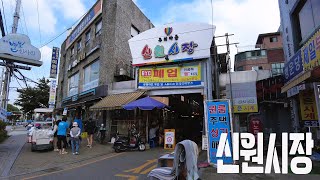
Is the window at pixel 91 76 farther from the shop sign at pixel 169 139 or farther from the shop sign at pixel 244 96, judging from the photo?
the shop sign at pixel 244 96

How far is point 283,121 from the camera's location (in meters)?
16.9

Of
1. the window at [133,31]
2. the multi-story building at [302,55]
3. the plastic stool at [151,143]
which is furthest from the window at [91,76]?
the multi-story building at [302,55]

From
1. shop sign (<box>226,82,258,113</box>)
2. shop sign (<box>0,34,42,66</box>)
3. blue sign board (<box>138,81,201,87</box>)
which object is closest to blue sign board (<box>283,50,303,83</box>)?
shop sign (<box>226,82,258,113</box>)

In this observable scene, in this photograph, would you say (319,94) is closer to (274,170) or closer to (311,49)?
(311,49)

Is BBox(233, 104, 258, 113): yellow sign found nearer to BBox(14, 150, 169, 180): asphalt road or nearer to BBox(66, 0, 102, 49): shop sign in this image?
BBox(14, 150, 169, 180): asphalt road

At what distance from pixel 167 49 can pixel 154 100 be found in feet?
11.7

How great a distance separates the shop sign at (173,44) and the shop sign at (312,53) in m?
5.18

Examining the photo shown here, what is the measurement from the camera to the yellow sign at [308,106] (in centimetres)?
1072

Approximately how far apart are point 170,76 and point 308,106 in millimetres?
7582

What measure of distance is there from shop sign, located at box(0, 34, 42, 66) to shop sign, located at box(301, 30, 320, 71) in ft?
46.7

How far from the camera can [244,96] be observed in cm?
1548

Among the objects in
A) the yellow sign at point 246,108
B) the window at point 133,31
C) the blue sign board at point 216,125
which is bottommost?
the blue sign board at point 216,125

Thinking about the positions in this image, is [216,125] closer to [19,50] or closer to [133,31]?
[19,50]

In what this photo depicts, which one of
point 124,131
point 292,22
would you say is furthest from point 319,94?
point 124,131
